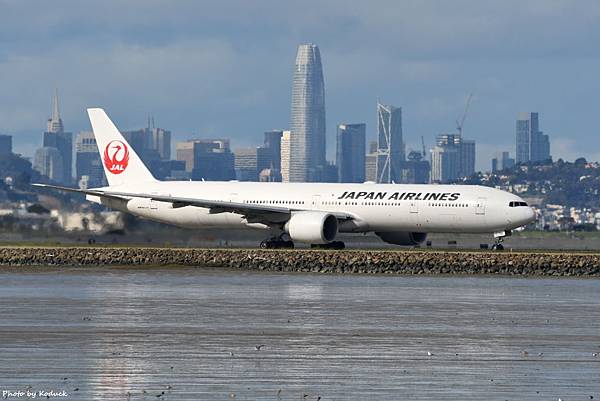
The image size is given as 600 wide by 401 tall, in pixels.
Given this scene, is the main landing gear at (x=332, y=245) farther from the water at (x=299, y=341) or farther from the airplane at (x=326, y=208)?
the water at (x=299, y=341)

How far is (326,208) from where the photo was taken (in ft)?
260

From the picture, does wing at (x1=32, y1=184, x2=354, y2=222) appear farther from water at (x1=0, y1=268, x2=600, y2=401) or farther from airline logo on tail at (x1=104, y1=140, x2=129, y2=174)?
water at (x1=0, y1=268, x2=600, y2=401)

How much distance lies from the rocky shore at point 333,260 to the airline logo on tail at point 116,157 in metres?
17.9

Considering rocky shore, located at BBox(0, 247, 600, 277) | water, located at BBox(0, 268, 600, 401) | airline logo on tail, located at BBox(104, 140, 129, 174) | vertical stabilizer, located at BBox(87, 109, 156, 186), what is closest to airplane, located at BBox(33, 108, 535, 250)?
vertical stabilizer, located at BBox(87, 109, 156, 186)

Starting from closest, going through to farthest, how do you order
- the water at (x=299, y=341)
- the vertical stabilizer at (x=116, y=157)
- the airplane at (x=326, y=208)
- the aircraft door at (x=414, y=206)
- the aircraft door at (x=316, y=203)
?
the water at (x=299, y=341) → the airplane at (x=326, y=208) → the aircraft door at (x=414, y=206) → the aircraft door at (x=316, y=203) → the vertical stabilizer at (x=116, y=157)

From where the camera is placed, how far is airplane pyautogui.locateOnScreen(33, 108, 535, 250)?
250 feet

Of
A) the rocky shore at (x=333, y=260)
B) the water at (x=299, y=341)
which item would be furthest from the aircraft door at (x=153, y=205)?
the water at (x=299, y=341)

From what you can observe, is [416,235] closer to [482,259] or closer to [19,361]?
[482,259]

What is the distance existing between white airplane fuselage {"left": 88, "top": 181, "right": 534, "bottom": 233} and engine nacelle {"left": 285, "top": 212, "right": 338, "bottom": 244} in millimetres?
1894

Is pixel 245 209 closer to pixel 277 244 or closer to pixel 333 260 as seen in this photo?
pixel 277 244

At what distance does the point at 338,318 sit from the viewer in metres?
38.8

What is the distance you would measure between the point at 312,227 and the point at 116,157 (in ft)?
64.6

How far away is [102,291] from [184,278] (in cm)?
994

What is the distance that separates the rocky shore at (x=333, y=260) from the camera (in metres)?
65.8
